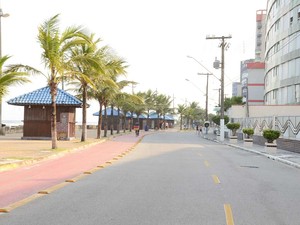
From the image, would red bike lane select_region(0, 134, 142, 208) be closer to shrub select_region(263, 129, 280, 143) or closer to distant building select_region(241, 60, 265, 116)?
shrub select_region(263, 129, 280, 143)

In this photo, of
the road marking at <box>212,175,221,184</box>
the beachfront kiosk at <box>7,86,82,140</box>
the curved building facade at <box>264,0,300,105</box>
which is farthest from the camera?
the curved building facade at <box>264,0,300,105</box>

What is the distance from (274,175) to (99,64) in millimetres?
11115

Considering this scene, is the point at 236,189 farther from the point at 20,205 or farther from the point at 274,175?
the point at 20,205

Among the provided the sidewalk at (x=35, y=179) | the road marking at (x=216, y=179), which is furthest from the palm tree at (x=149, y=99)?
the road marking at (x=216, y=179)

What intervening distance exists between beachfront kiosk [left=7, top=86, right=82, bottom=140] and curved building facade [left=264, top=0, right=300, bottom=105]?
3039 cm

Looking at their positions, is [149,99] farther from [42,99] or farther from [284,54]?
[42,99]

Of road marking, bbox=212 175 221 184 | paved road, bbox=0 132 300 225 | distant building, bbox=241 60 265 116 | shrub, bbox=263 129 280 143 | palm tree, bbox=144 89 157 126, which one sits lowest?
paved road, bbox=0 132 300 225

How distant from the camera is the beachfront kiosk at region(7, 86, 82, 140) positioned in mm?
35125

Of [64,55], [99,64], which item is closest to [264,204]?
[99,64]

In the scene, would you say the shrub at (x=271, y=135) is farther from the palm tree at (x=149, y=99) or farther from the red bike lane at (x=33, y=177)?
the palm tree at (x=149, y=99)

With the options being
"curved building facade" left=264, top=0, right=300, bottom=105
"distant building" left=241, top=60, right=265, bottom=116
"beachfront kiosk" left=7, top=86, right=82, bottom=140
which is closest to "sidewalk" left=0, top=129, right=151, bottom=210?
"beachfront kiosk" left=7, top=86, right=82, bottom=140

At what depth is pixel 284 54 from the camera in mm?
57969

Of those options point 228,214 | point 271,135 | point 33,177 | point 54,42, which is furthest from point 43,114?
point 228,214

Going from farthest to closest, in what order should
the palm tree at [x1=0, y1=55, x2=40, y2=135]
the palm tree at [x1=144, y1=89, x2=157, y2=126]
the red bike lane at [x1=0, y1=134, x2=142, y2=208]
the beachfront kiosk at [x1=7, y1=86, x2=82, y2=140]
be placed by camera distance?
the palm tree at [x1=144, y1=89, x2=157, y2=126] → the beachfront kiosk at [x1=7, y1=86, x2=82, y2=140] → the palm tree at [x1=0, y1=55, x2=40, y2=135] → the red bike lane at [x1=0, y1=134, x2=142, y2=208]
